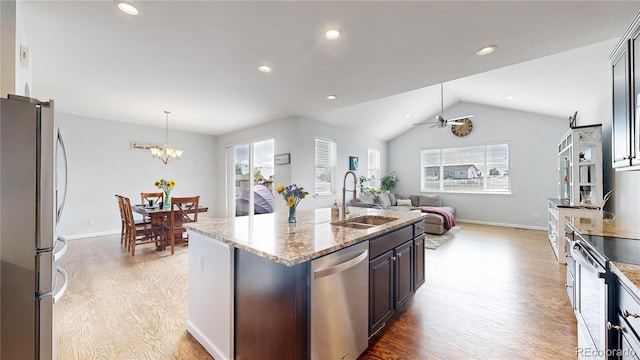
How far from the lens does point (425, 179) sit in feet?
26.6

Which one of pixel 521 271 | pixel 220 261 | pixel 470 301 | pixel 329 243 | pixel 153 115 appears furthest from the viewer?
pixel 153 115

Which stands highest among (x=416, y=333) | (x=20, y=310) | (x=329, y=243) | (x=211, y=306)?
(x=329, y=243)

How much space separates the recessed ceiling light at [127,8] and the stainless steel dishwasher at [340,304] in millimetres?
2279

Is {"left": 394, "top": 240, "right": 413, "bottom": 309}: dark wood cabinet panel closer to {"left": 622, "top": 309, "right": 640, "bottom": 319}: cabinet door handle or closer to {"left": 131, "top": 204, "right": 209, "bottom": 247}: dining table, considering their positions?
{"left": 622, "top": 309, "right": 640, "bottom": 319}: cabinet door handle

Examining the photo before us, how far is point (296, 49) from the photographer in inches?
99.3

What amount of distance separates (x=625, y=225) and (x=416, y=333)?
6.41ft

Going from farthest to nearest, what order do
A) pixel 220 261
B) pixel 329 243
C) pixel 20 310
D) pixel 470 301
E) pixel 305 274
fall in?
1. pixel 470 301
2. pixel 220 261
3. pixel 329 243
4. pixel 305 274
5. pixel 20 310

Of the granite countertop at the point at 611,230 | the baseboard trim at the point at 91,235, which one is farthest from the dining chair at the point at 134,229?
the granite countertop at the point at 611,230

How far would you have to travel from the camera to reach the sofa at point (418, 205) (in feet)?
18.4

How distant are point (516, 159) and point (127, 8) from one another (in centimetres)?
803

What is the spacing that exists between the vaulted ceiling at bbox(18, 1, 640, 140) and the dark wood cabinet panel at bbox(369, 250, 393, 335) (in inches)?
75.8

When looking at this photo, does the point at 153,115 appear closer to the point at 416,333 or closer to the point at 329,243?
the point at 329,243

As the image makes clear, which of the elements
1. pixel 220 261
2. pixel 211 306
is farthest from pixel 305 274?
pixel 211 306

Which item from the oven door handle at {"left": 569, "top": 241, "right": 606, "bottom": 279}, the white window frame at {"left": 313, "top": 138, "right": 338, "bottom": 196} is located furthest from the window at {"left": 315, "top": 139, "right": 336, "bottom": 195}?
the oven door handle at {"left": 569, "top": 241, "right": 606, "bottom": 279}
